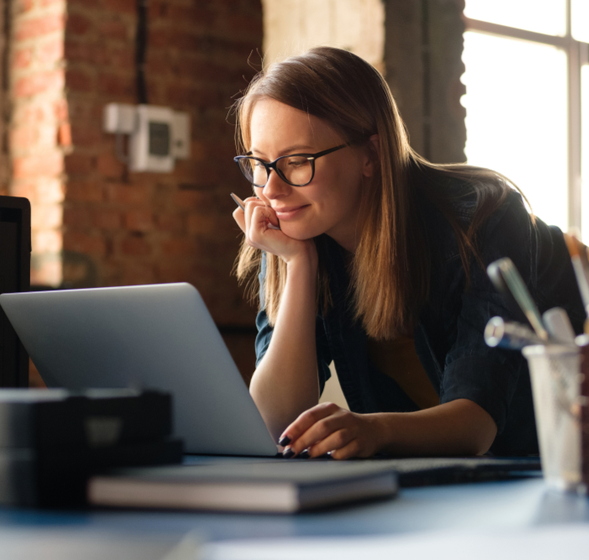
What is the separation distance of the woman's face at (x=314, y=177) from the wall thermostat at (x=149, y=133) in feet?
4.45

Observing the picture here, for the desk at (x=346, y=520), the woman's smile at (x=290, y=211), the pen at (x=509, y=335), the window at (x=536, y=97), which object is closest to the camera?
the desk at (x=346, y=520)

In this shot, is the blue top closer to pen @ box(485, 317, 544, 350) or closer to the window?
pen @ box(485, 317, 544, 350)

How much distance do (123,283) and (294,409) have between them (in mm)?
1489

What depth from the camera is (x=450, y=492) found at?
0.70 metres

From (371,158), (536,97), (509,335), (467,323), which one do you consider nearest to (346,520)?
(509,335)

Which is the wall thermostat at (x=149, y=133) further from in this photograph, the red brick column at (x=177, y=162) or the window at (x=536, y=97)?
the window at (x=536, y=97)

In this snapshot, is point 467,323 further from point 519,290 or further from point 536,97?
point 536,97

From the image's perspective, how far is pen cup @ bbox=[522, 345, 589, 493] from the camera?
645mm

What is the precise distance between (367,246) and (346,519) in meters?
0.92

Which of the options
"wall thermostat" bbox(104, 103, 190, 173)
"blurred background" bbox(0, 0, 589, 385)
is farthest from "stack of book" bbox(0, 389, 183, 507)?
"wall thermostat" bbox(104, 103, 190, 173)

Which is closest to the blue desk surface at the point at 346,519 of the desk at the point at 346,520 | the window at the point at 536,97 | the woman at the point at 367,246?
the desk at the point at 346,520

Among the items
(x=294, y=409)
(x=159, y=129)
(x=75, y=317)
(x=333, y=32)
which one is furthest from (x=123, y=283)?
(x=75, y=317)

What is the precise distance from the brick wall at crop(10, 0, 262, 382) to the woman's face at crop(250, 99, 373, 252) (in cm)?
133

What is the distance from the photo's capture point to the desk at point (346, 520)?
51 cm
